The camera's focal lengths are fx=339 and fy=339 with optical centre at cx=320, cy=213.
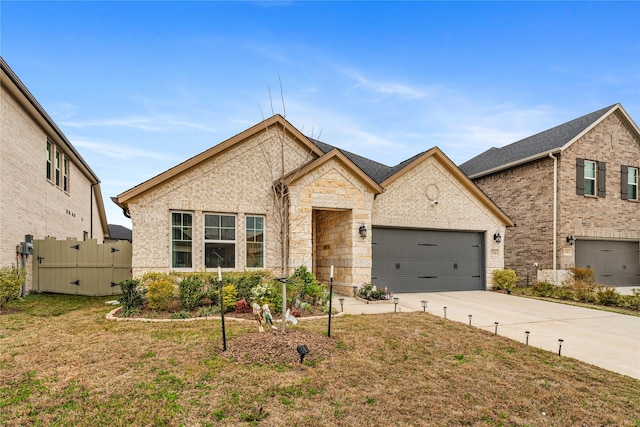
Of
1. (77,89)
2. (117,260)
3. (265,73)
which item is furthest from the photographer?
(77,89)

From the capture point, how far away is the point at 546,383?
171 inches

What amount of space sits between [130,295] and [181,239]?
235 cm

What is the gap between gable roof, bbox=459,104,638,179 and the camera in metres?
15.5

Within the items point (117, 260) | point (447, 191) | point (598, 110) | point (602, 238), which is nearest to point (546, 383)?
point (447, 191)

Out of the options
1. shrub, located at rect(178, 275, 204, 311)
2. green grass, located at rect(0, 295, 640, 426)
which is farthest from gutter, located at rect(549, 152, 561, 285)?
shrub, located at rect(178, 275, 204, 311)

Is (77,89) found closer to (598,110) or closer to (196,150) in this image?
(196,150)

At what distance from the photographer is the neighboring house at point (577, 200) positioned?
1520 centimetres

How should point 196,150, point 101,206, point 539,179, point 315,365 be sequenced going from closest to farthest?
point 315,365 < point 196,150 < point 539,179 < point 101,206

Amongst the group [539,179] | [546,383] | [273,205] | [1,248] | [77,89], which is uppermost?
[77,89]

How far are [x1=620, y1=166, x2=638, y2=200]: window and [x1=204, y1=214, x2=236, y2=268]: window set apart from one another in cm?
1847

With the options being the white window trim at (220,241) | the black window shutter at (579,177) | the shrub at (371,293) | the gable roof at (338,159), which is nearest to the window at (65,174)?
the white window trim at (220,241)

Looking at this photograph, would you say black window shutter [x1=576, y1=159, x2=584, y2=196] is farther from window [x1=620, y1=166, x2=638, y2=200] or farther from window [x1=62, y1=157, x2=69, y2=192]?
window [x1=62, y1=157, x2=69, y2=192]

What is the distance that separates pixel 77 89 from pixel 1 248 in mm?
6985

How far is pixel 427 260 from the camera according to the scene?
13.1 m
